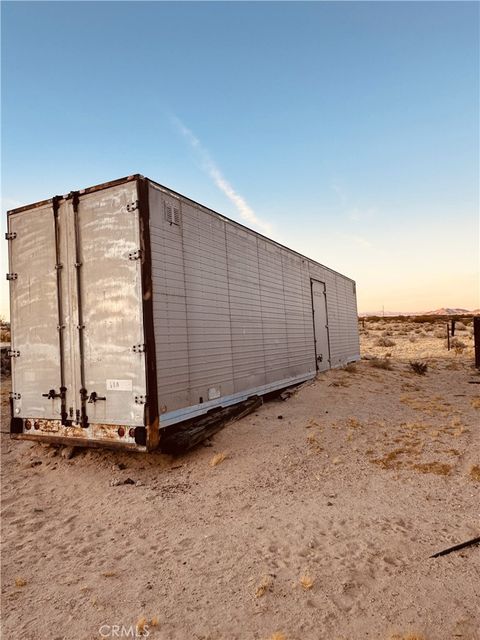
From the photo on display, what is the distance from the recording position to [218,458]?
6102mm

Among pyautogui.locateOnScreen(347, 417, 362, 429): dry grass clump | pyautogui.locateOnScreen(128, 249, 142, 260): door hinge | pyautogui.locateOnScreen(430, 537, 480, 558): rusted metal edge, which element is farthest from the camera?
pyautogui.locateOnScreen(347, 417, 362, 429): dry grass clump

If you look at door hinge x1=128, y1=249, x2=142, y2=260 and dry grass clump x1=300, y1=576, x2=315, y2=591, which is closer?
dry grass clump x1=300, y1=576, x2=315, y2=591

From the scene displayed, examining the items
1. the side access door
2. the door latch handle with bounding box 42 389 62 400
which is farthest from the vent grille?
the side access door

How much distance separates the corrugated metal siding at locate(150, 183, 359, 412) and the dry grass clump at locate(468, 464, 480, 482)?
12.3ft

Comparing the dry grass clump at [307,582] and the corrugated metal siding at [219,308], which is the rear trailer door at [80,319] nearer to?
the corrugated metal siding at [219,308]

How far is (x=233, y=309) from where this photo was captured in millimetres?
8008

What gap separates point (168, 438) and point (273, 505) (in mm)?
1823

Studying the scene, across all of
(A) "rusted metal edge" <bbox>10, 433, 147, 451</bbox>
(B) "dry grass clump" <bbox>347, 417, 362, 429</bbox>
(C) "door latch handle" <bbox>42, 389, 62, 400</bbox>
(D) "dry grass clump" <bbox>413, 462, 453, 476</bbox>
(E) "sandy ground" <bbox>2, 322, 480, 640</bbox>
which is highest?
(C) "door latch handle" <bbox>42, 389, 62, 400</bbox>

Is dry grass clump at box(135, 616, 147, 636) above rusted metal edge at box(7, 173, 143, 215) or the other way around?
the other way around

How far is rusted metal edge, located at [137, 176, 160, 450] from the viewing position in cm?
544

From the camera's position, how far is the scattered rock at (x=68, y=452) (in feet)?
21.2

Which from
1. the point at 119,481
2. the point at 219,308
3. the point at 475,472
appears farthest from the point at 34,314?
the point at 475,472

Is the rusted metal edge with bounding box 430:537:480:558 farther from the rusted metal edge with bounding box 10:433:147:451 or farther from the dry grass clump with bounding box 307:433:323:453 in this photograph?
the rusted metal edge with bounding box 10:433:147:451

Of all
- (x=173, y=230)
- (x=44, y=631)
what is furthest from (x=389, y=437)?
(x=44, y=631)
